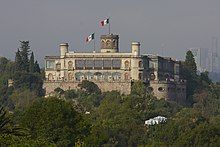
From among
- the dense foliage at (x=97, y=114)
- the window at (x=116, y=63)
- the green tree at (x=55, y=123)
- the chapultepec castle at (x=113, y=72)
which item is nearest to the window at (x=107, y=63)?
the chapultepec castle at (x=113, y=72)

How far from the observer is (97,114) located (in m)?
88.5

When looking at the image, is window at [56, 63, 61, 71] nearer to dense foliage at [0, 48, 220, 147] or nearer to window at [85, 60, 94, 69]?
dense foliage at [0, 48, 220, 147]

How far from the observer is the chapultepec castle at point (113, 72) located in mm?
112812

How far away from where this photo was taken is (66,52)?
117938 millimetres

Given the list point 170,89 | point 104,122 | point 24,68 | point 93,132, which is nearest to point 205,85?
point 170,89

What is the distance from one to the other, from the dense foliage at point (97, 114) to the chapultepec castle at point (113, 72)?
4.75 feet

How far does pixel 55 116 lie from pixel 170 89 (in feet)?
183

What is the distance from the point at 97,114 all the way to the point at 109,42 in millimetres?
32781

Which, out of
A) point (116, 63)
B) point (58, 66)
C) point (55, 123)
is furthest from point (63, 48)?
point (55, 123)

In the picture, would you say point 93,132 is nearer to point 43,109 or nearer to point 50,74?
point 43,109

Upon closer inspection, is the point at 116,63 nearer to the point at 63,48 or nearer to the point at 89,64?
the point at 89,64

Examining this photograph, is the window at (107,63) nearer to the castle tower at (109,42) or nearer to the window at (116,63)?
the window at (116,63)

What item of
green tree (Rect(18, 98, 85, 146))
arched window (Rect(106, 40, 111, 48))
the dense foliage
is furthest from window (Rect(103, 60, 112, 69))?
green tree (Rect(18, 98, 85, 146))

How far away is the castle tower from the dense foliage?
7.52m
